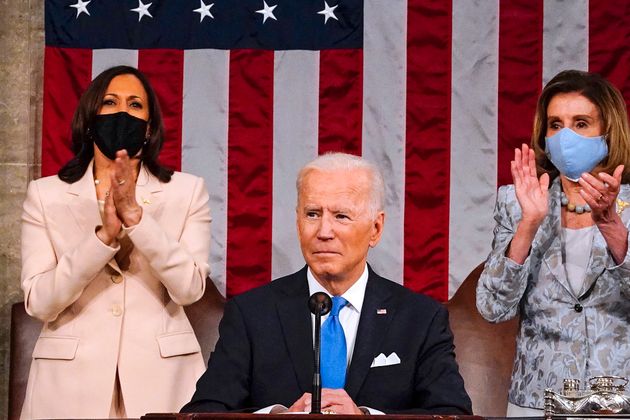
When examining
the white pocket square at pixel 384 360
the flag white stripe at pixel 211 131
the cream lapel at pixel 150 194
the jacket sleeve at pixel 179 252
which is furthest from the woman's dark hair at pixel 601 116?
the flag white stripe at pixel 211 131

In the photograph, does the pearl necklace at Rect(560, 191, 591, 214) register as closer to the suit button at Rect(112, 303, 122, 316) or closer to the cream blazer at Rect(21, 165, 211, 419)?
the cream blazer at Rect(21, 165, 211, 419)

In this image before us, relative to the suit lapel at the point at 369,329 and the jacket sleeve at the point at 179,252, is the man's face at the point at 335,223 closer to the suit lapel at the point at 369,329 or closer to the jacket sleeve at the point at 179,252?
the suit lapel at the point at 369,329

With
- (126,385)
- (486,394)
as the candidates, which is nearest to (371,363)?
(126,385)

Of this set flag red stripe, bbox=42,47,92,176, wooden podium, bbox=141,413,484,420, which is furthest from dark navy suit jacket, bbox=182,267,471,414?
flag red stripe, bbox=42,47,92,176

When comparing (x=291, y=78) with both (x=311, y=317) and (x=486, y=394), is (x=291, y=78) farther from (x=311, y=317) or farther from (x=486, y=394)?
(x=311, y=317)

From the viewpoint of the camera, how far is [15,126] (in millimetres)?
5652

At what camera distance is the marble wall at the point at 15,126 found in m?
5.57

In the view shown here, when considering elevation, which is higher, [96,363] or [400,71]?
[400,71]

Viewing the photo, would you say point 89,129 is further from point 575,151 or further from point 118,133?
point 575,151


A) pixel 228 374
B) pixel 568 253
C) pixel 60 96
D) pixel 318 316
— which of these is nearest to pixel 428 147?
pixel 60 96

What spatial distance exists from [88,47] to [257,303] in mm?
2492

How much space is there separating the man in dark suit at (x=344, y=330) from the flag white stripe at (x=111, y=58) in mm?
2309

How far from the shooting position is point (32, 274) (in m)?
4.14

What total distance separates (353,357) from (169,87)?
2581 mm
